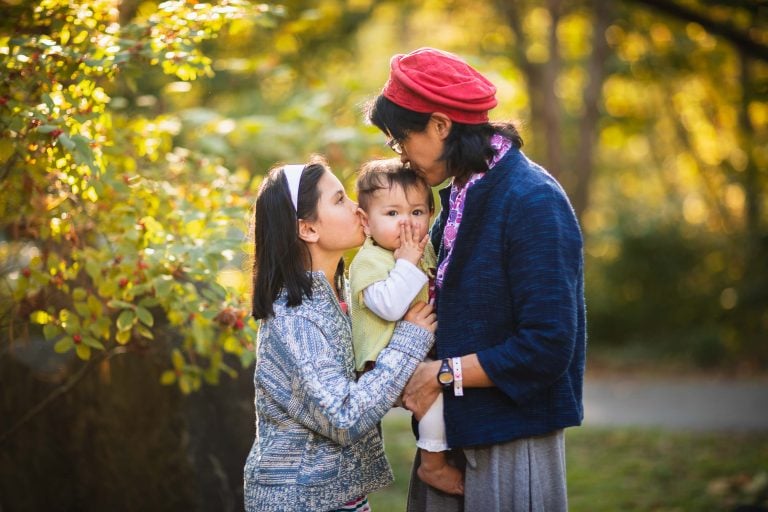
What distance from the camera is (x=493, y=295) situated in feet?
7.72

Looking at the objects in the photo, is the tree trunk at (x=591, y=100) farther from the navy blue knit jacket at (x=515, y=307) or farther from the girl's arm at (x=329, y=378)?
the girl's arm at (x=329, y=378)

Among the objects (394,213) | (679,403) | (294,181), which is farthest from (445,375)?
(679,403)

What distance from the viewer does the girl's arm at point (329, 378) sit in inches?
93.7

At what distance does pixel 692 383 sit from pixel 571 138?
6.56 m

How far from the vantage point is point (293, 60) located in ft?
25.3

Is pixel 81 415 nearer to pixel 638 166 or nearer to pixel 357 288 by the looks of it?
pixel 357 288

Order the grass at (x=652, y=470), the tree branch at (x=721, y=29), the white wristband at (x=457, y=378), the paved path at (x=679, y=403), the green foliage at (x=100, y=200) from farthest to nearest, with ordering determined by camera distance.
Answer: the paved path at (x=679, y=403), the grass at (x=652, y=470), the tree branch at (x=721, y=29), the green foliage at (x=100, y=200), the white wristband at (x=457, y=378)

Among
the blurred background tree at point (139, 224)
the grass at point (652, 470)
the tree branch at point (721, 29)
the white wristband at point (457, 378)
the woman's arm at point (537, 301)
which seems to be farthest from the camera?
the grass at point (652, 470)

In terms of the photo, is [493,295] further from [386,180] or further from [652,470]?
[652,470]

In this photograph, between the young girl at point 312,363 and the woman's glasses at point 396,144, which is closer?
the young girl at point 312,363

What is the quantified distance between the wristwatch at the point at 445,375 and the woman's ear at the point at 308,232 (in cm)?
57

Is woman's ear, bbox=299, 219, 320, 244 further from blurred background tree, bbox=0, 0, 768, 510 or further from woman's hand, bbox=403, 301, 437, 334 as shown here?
blurred background tree, bbox=0, 0, 768, 510

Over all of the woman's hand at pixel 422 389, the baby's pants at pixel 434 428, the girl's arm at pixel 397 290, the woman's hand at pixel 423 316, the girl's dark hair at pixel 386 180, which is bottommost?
the baby's pants at pixel 434 428

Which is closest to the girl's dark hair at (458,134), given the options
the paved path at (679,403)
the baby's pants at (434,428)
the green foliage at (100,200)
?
the baby's pants at (434,428)
